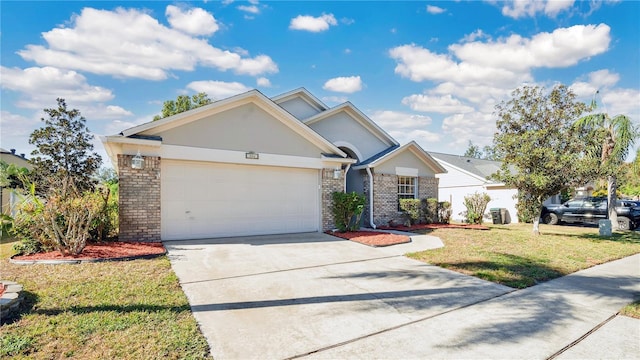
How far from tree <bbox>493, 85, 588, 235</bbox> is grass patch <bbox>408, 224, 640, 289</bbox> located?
213 cm

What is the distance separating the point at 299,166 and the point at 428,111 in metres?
14.6

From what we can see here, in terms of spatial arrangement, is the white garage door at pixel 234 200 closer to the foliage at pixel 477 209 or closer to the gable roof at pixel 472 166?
the foliage at pixel 477 209

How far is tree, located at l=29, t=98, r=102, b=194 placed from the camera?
13.4 metres

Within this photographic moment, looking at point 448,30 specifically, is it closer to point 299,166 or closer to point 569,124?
point 569,124

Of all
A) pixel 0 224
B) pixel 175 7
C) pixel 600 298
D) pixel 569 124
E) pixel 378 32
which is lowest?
pixel 600 298

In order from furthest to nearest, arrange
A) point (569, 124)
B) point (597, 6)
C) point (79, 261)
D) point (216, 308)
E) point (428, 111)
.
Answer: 1. point (428, 111)
2. point (569, 124)
3. point (597, 6)
4. point (79, 261)
5. point (216, 308)

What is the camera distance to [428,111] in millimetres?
22344

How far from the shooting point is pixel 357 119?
15.6m

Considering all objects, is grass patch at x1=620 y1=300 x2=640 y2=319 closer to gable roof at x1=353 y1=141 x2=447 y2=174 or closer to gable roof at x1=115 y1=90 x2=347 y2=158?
gable roof at x1=115 y1=90 x2=347 y2=158

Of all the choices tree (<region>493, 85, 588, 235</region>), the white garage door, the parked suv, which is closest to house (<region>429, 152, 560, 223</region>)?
the parked suv

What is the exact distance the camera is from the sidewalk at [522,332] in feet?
11.3

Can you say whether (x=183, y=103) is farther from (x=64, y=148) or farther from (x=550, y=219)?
(x=550, y=219)

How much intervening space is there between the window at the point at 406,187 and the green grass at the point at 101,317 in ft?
37.7

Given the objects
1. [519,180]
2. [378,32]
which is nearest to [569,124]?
[519,180]
